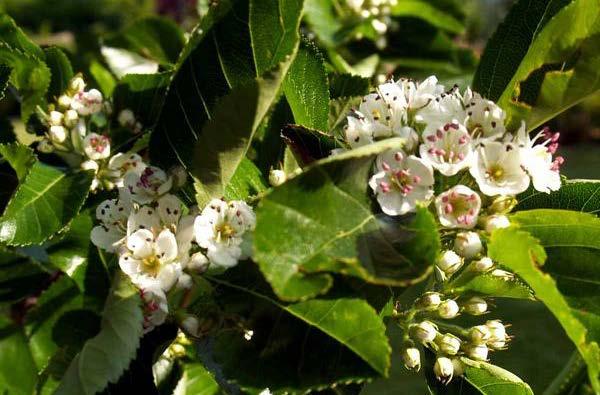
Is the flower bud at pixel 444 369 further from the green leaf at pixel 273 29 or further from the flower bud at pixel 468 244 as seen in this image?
the green leaf at pixel 273 29

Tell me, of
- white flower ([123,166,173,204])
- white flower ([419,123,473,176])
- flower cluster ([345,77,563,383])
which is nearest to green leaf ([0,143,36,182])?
white flower ([123,166,173,204])

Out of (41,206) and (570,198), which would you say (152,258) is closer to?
(41,206)

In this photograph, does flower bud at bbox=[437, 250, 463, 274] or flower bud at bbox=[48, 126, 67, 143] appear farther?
flower bud at bbox=[48, 126, 67, 143]

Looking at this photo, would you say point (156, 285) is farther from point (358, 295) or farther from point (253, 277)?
point (358, 295)

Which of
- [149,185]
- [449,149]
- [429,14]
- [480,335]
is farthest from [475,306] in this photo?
[429,14]

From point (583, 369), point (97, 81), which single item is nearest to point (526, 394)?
point (583, 369)

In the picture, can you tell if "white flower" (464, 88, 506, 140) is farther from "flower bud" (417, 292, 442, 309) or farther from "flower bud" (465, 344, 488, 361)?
"flower bud" (465, 344, 488, 361)

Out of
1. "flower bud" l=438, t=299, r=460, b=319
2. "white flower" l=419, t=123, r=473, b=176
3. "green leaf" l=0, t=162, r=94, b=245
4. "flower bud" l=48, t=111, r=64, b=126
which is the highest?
"white flower" l=419, t=123, r=473, b=176
